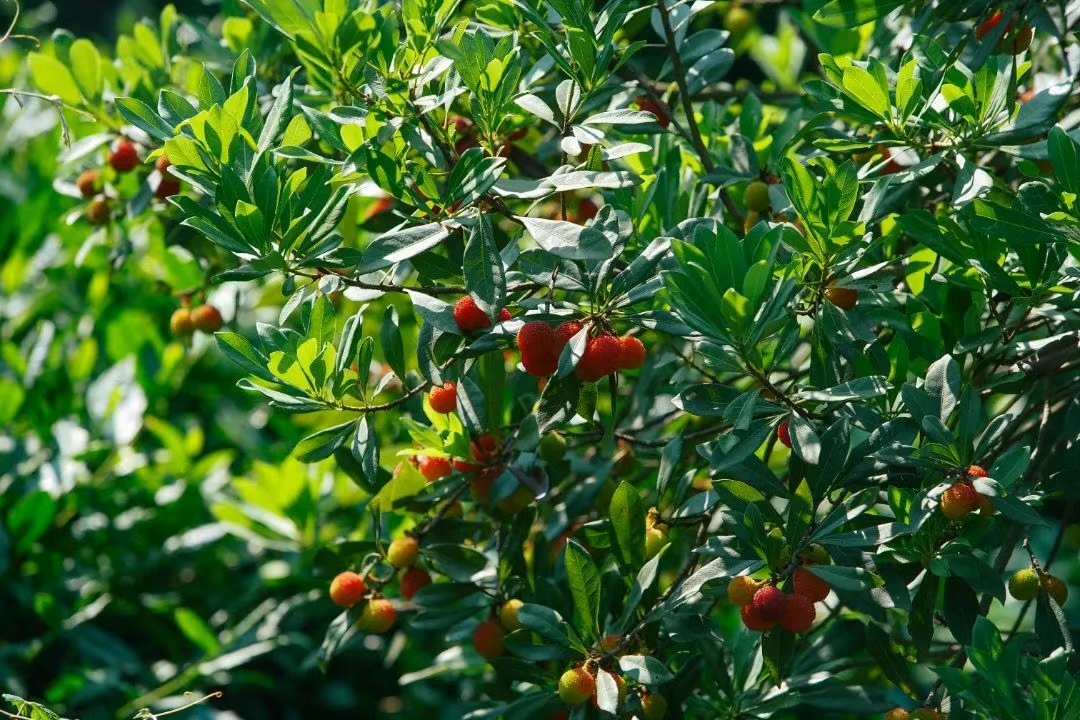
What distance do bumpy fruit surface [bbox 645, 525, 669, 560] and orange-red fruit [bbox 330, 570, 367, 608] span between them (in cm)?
40

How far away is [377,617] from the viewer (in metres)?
1.50

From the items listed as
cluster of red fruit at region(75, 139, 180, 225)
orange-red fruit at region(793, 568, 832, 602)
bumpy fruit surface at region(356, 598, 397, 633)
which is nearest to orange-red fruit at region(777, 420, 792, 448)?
orange-red fruit at region(793, 568, 832, 602)

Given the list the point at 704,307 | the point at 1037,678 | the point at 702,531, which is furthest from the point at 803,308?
the point at 1037,678

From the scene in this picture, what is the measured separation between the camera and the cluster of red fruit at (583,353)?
1.15 m

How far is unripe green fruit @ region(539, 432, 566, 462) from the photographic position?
1465 mm

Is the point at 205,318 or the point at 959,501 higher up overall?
the point at 959,501

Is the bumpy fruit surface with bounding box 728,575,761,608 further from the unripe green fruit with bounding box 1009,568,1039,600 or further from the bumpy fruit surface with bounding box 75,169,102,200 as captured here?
the bumpy fruit surface with bounding box 75,169,102,200

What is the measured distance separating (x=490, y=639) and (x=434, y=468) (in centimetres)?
24

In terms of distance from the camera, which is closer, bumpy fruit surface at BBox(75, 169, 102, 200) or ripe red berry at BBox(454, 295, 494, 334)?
ripe red berry at BBox(454, 295, 494, 334)

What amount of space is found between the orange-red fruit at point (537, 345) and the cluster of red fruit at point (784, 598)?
1.06 ft

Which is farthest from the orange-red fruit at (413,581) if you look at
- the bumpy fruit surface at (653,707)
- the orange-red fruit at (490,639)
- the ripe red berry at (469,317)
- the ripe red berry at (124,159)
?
the ripe red berry at (124,159)

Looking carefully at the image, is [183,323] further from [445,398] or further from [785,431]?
[785,431]

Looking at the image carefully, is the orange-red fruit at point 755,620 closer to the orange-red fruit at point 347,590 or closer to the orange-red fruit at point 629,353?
the orange-red fruit at point 629,353

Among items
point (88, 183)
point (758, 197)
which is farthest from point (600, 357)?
point (88, 183)
